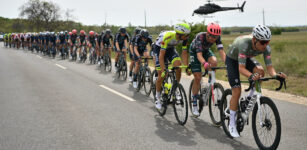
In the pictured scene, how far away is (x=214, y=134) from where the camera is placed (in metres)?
5.32

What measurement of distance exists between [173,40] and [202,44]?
0.85m

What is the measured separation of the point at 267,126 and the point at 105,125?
9.80 feet

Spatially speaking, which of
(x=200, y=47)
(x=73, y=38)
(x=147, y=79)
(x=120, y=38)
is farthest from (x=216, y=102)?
(x=73, y=38)

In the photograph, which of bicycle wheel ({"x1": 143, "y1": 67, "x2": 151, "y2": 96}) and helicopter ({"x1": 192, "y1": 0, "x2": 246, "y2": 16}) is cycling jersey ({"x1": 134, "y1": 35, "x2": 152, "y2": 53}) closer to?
bicycle wheel ({"x1": 143, "y1": 67, "x2": 151, "y2": 96})

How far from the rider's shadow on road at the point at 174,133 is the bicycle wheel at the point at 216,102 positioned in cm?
62

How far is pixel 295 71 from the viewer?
47.0 ft

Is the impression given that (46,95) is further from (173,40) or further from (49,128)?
(173,40)

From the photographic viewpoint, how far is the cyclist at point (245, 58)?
13.6ft

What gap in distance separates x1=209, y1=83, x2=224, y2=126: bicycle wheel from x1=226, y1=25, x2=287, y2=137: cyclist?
28.0 inches

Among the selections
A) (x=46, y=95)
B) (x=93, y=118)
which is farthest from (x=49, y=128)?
(x=46, y=95)

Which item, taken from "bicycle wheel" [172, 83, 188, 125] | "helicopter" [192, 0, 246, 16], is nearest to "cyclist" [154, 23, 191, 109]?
"bicycle wheel" [172, 83, 188, 125]

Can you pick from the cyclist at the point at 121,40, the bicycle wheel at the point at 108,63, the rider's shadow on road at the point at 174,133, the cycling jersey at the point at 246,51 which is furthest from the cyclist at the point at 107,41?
the cycling jersey at the point at 246,51

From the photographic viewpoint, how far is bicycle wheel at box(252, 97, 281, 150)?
4.07 m

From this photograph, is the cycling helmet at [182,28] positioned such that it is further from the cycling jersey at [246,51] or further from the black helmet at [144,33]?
the black helmet at [144,33]
